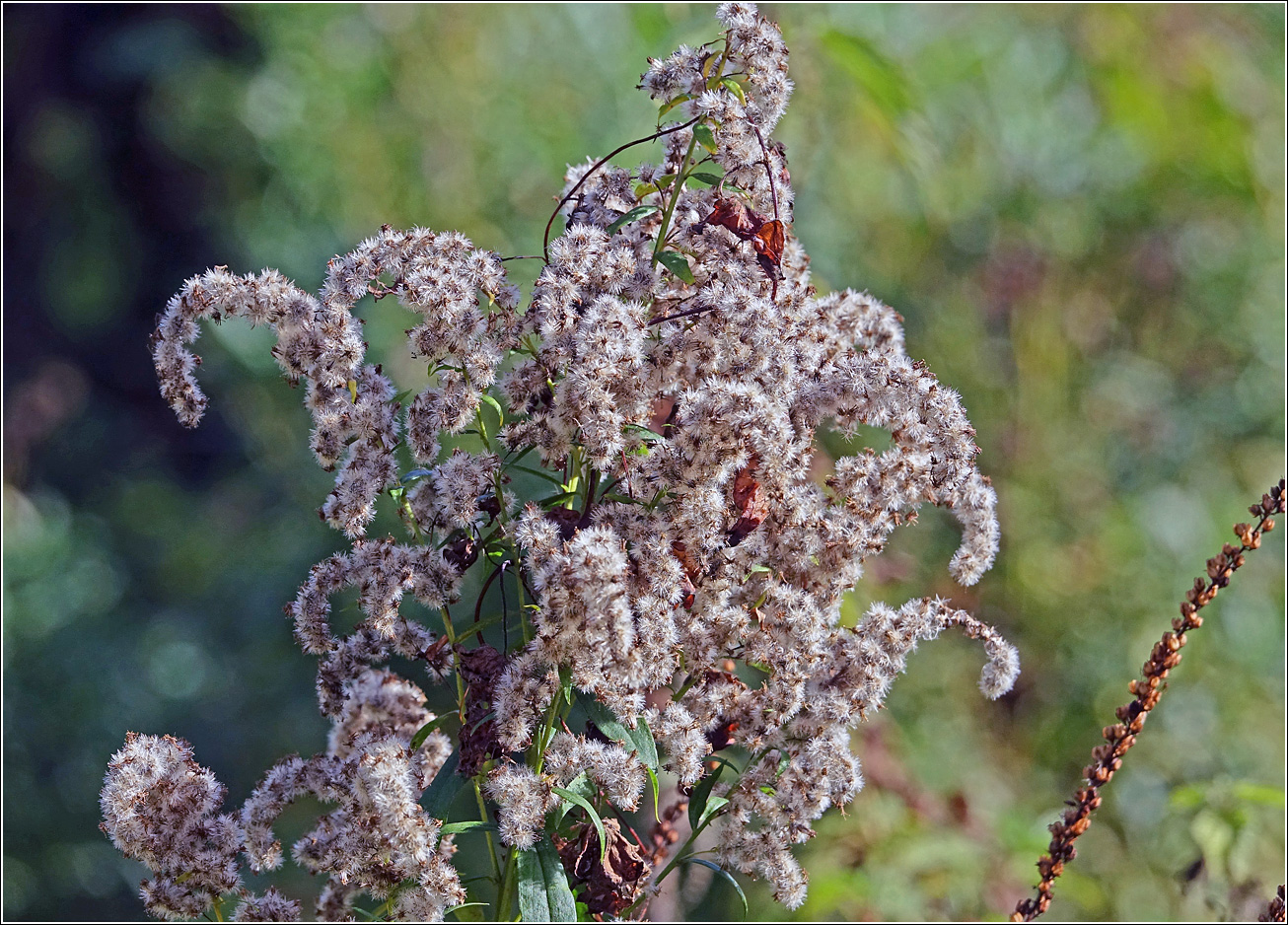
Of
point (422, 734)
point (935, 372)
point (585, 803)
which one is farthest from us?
point (935, 372)

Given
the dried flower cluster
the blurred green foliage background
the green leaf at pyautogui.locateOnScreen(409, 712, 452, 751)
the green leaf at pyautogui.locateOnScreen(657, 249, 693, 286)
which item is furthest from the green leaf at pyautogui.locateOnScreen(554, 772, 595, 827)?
the blurred green foliage background

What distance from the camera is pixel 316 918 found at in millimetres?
990

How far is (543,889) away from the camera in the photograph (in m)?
0.86

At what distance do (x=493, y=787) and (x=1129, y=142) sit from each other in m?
3.24

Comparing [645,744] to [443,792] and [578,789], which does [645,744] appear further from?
[443,792]

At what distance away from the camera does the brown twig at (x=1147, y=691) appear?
996 mm

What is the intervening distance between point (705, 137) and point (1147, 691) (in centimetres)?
63

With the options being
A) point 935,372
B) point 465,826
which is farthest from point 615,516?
point 935,372

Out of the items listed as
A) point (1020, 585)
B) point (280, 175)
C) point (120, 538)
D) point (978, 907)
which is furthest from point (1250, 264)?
point (120, 538)

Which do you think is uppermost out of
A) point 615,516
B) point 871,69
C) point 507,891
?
point 871,69

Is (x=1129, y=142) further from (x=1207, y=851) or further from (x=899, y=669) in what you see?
(x=899, y=669)

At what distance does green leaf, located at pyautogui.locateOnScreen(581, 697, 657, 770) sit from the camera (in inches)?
34.1

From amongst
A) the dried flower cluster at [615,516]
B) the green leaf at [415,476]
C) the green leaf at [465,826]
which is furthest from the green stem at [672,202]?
the green leaf at [465,826]

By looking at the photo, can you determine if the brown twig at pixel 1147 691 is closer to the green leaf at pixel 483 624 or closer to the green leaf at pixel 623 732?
the green leaf at pixel 623 732
